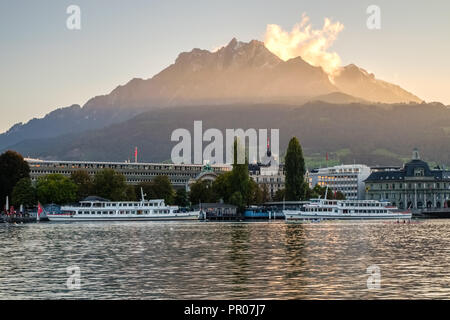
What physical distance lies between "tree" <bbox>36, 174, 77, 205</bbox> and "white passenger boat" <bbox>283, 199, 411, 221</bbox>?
5361 centimetres

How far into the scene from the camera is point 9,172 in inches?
7426

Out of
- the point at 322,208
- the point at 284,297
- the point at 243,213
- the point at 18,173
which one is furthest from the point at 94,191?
the point at 284,297

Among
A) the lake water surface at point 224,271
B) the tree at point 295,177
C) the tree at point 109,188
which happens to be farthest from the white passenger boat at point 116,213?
the lake water surface at point 224,271

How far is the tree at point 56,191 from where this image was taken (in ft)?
609

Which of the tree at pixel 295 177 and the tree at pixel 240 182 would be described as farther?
the tree at pixel 240 182

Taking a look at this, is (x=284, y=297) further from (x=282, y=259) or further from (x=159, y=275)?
(x=282, y=259)

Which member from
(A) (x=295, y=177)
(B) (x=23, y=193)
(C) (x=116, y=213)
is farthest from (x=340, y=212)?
(B) (x=23, y=193)

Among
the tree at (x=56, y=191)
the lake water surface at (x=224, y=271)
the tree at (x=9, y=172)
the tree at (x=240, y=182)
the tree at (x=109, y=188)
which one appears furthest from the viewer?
the tree at (x=109, y=188)

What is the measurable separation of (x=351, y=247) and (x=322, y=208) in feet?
350

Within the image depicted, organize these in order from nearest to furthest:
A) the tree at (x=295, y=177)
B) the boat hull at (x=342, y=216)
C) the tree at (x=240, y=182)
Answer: the boat hull at (x=342, y=216) → the tree at (x=295, y=177) → the tree at (x=240, y=182)

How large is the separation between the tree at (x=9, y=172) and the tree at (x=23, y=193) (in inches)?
195

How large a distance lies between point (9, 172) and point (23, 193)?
1162 cm

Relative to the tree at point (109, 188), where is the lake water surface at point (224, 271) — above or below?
below

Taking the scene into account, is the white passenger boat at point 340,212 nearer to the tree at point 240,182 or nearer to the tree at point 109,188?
the tree at point 240,182
